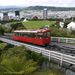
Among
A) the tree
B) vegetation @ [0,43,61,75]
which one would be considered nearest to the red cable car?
vegetation @ [0,43,61,75]

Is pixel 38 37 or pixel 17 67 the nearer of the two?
pixel 17 67

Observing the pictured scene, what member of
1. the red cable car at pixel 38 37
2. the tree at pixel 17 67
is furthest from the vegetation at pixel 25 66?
the red cable car at pixel 38 37

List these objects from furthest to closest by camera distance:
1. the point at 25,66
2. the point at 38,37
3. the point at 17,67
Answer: the point at 38,37 → the point at 25,66 → the point at 17,67

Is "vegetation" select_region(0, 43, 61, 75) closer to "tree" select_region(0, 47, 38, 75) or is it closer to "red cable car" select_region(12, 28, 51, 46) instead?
"tree" select_region(0, 47, 38, 75)

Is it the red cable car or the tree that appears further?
the red cable car

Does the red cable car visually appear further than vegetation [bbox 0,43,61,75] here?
Yes

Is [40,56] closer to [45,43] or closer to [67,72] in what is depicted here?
[67,72]

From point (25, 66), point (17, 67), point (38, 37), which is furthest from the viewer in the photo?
point (38, 37)

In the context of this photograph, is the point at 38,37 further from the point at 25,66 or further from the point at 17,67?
the point at 17,67

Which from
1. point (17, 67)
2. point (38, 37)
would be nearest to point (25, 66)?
point (17, 67)

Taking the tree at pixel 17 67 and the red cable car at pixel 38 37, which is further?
the red cable car at pixel 38 37

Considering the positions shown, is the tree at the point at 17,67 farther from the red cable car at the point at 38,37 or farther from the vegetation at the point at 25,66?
the red cable car at the point at 38,37
